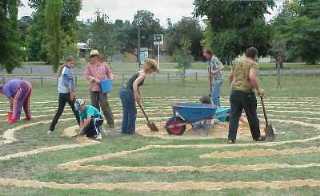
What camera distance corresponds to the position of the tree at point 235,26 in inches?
2617

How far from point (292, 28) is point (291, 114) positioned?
44.1 meters

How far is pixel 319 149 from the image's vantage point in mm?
11320

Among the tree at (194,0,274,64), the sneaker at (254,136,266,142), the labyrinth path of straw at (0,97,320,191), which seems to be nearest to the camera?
the labyrinth path of straw at (0,97,320,191)

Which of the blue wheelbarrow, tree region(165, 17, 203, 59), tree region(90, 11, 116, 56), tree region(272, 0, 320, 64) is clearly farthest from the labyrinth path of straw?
tree region(165, 17, 203, 59)

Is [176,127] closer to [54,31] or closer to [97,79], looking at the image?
[97,79]

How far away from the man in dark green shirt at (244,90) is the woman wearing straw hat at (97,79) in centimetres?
364

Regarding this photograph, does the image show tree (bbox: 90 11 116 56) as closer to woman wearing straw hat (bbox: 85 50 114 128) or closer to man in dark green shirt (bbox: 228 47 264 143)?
woman wearing straw hat (bbox: 85 50 114 128)

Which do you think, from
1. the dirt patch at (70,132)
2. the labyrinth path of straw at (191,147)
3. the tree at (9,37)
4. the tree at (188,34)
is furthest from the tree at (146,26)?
the dirt patch at (70,132)

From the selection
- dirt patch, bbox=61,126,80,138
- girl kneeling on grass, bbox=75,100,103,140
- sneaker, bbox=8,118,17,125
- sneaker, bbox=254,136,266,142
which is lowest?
sneaker, bbox=8,118,17,125

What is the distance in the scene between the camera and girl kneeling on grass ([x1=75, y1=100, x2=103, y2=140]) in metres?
13.1

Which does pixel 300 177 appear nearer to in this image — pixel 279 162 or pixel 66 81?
pixel 279 162

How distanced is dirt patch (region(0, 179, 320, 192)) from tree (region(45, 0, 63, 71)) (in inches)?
1595

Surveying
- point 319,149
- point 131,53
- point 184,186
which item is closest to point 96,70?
point 319,149

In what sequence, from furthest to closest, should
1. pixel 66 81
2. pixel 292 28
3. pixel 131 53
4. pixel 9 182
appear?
1. pixel 131 53
2. pixel 292 28
3. pixel 66 81
4. pixel 9 182
